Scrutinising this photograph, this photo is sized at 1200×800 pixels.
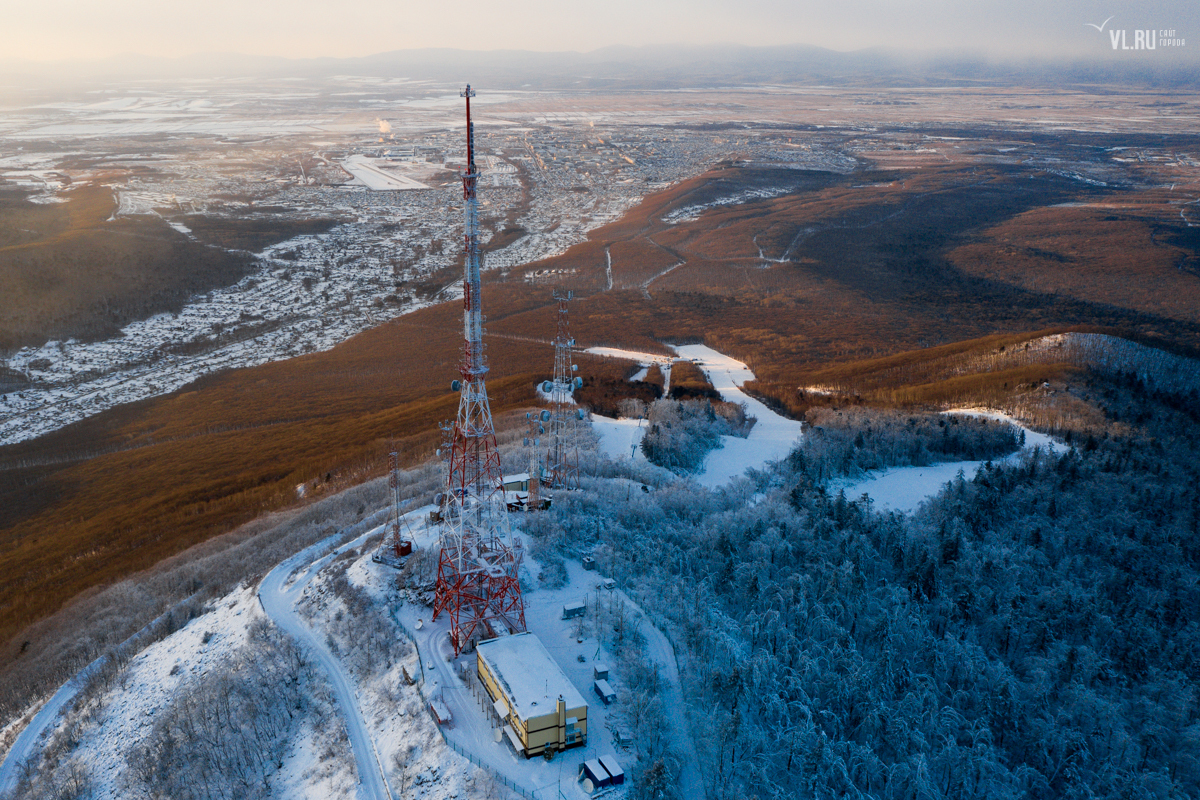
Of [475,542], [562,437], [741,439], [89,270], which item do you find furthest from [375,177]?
[475,542]

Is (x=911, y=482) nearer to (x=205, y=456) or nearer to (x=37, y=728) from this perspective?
(x=37, y=728)

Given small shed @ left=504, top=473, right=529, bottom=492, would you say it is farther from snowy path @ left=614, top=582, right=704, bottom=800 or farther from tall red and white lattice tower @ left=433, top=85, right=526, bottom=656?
snowy path @ left=614, top=582, right=704, bottom=800

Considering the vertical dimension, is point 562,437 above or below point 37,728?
above

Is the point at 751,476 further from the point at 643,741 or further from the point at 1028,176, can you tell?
the point at 1028,176

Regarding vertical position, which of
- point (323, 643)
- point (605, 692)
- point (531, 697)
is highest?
point (531, 697)

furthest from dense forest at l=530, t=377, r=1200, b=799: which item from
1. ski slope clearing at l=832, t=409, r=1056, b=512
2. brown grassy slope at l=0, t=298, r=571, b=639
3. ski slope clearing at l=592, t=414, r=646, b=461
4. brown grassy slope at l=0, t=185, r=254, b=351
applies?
brown grassy slope at l=0, t=185, r=254, b=351

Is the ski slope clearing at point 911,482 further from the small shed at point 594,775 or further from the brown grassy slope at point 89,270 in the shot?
the brown grassy slope at point 89,270
